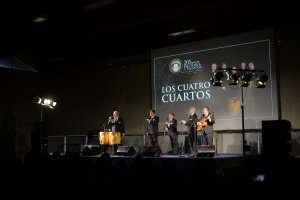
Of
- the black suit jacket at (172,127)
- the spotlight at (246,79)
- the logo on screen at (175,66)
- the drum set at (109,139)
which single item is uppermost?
the logo on screen at (175,66)

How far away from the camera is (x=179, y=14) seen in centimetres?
864

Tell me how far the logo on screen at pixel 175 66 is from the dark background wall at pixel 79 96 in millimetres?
1188

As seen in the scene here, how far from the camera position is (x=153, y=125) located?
11570 mm

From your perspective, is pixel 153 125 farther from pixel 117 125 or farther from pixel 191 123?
pixel 191 123

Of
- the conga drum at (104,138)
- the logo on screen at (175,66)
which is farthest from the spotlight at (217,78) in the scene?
the conga drum at (104,138)

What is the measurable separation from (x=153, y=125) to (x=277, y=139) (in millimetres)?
4877

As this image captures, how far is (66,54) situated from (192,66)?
492 cm

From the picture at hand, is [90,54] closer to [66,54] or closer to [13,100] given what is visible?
[66,54]

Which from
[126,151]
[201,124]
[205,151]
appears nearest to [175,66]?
[201,124]

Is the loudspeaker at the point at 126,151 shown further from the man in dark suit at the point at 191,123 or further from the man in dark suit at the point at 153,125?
the man in dark suit at the point at 191,123

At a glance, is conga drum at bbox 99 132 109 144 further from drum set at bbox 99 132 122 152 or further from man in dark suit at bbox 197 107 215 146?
man in dark suit at bbox 197 107 215 146

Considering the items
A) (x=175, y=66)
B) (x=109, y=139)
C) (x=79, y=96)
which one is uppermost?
(x=175, y=66)

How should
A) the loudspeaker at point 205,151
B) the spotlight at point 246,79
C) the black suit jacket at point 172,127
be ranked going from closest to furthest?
the loudspeaker at point 205,151, the spotlight at point 246,79, the black suit jacket at point 172,127

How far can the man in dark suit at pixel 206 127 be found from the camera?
1057 cm
